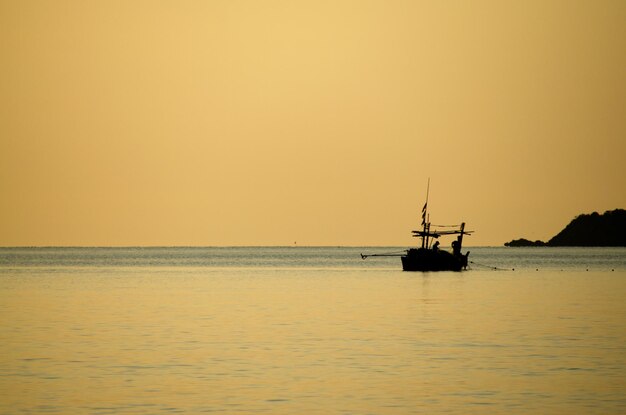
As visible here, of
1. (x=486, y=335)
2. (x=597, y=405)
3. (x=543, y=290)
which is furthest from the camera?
(x=543, y=290)

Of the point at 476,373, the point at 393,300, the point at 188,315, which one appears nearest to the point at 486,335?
the point at 476,373

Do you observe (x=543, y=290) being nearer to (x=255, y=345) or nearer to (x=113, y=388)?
(x=255, y=345)

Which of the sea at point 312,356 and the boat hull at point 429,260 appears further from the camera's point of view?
the boat hull at point 429,260

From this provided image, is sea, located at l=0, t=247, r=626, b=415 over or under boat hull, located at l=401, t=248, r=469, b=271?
under

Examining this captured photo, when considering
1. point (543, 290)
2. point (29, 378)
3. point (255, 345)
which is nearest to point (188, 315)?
point (255, 345)

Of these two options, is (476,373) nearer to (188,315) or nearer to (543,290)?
(188,315)

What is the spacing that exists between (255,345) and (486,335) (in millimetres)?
11908

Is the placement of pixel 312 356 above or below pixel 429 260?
below

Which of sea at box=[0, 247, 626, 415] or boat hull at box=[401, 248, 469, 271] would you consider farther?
boat hull at box=[401, 248, 469, 271]

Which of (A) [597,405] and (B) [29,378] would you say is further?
(B) [29,378]

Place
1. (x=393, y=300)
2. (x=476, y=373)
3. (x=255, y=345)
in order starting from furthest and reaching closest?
(x=393, y=300)
(x=255, y=345)
(x=476, y=373)

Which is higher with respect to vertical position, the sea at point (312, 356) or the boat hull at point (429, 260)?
the boat hull at point (429, 260)

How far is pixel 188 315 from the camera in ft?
219

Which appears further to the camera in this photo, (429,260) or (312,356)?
(429,260)
